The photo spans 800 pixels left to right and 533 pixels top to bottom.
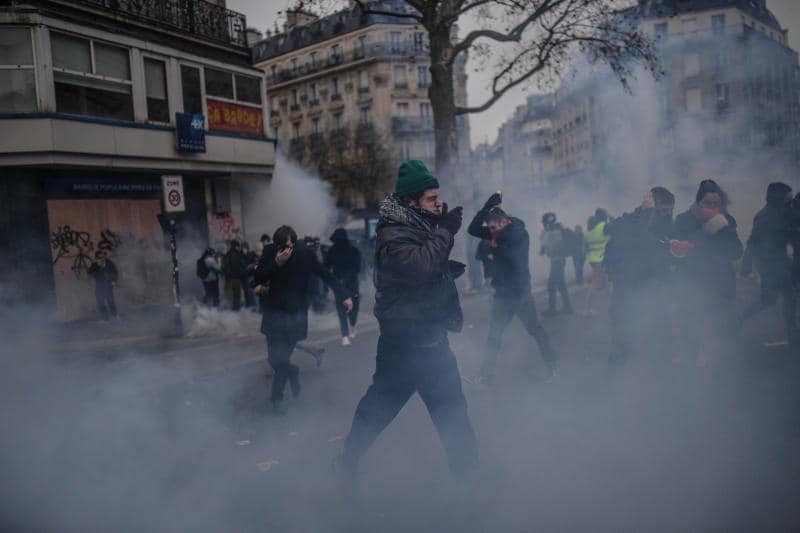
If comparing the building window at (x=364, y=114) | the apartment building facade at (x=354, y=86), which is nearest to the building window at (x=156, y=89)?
the apartment building facade at (x=354, y=86)

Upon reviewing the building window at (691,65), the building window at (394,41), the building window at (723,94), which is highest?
the building window at (394,41)

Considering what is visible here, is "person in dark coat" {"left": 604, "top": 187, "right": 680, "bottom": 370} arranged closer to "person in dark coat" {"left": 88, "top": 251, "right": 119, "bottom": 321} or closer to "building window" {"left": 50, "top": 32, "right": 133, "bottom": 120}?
"person in dark coat" {"left": 88, "top": 251, "right": 119, "bottom": 321}

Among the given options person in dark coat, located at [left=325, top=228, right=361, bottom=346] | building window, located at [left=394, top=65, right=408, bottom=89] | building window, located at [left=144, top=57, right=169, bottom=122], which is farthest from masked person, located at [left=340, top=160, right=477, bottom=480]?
building window, located at [left=394, top=65, right=408, bottom=89]

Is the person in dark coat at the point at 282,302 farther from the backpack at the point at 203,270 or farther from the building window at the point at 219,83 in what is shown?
the building window at the point at 219,83

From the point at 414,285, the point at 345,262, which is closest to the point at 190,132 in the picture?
the point at 345,262

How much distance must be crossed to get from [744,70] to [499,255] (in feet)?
27.2

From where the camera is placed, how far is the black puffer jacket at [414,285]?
286 cm

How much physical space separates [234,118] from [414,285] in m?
13.9

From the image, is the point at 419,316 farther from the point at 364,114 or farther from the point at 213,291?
the point at 364,114

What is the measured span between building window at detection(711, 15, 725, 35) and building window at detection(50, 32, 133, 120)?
11.6 meters

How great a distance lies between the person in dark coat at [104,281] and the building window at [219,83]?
5.18m

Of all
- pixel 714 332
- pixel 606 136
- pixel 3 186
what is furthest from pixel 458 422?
pixel 606 136

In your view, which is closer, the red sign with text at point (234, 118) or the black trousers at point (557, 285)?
the black trousers at point (557, 285)

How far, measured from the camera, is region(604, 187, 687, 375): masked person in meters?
4.92
